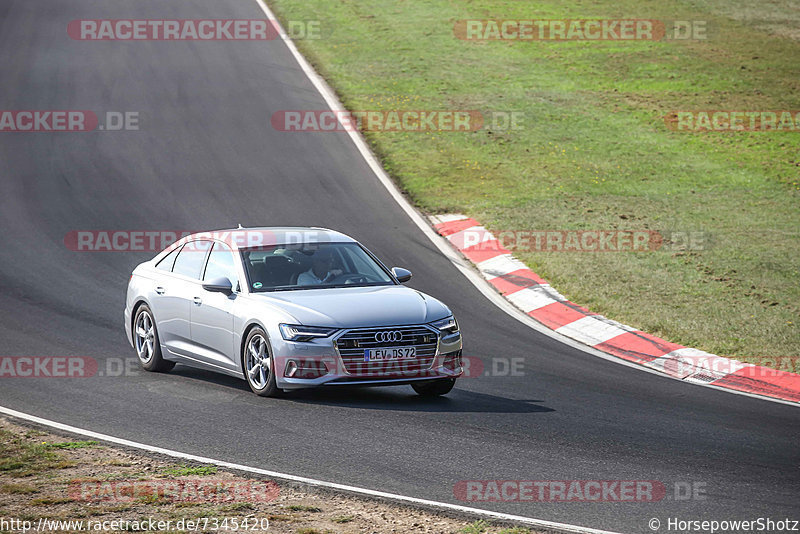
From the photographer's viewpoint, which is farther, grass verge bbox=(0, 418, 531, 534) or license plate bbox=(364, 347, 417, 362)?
license plate bbox=(364, 347, 417, 362)

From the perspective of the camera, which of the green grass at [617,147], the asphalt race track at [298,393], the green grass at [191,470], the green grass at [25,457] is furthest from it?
the green grass at [617,147]

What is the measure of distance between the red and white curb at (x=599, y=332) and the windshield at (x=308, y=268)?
3.93 m

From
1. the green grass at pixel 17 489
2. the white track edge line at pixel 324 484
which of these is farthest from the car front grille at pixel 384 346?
A: the green grass at pixel 17 489

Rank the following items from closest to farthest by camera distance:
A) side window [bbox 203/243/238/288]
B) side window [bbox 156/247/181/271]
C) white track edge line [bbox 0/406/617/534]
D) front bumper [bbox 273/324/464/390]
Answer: white track edge line [bbox 0/406/617/534] < front bumper [bbox 273/324/464/390] < side window [bbox 203/243/238/288] < side window [bbox 156/247/181/271]

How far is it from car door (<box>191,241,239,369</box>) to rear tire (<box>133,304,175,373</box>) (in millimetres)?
797

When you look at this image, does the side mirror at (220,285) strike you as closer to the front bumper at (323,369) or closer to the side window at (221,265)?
the side window at (221,265)

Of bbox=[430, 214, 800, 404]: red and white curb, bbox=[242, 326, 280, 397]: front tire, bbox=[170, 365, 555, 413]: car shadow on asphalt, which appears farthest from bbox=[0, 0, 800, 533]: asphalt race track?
bbox=[430, 214, 800, 404]: red and white curb

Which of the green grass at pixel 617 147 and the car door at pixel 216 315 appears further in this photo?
the green grass at pixel 617 147

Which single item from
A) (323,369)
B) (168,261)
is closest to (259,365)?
(323,369)

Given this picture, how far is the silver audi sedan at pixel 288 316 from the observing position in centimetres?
955

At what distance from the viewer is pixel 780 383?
11.8m

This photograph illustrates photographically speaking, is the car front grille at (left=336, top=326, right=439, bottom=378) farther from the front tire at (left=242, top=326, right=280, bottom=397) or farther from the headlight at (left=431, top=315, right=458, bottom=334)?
the front tire at (left=242, top=326, right=280, bottom=397)

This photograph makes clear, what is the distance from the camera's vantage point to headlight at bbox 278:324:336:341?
9.51m

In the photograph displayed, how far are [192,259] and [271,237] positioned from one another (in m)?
0.97
